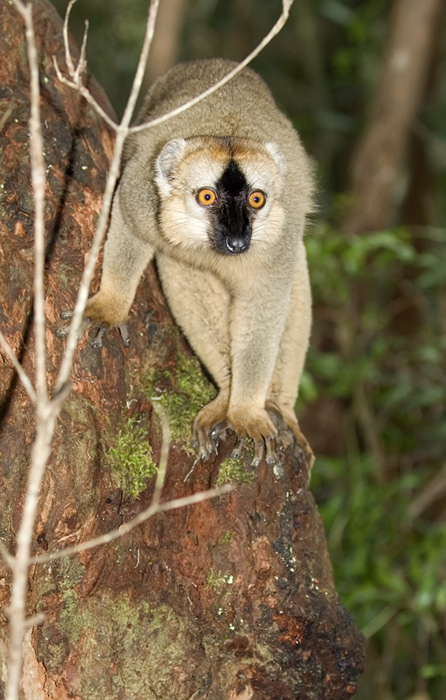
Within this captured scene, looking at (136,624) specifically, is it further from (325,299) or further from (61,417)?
(325,299)

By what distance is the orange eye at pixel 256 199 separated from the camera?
12.8 feet

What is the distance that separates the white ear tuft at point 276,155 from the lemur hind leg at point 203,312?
0.71 metres

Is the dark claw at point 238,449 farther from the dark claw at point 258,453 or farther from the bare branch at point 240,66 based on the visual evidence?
the bare branch at point 240,66

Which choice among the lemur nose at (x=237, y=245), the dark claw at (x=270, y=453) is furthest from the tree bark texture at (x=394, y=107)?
the dark claw at (x=270, y=453)

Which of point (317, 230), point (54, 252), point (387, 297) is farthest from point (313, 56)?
point (54, 252)

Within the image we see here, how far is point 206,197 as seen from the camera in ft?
13.0

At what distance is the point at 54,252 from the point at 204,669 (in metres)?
2.02

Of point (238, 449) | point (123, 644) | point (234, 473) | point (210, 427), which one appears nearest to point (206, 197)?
point (210, 427)

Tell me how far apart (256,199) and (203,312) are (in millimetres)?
746

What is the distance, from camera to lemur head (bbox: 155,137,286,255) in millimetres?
3863

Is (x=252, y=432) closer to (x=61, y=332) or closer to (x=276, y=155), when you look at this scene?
(x=61, y=332)

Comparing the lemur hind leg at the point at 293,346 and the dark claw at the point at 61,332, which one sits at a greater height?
the dark claw at the point at 61,332

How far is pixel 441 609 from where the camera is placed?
21.2ft

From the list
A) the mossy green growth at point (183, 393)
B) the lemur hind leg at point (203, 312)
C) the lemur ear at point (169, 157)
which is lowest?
the mossy green growth at point (183, 393)
